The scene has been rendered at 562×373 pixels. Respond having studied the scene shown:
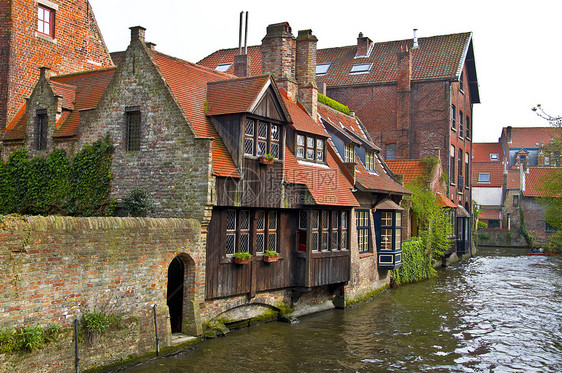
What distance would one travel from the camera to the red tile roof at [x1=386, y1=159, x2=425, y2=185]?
33.2 m

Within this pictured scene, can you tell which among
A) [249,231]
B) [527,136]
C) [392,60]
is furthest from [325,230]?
[527,136]

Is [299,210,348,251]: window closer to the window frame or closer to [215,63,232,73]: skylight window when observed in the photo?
the window frame

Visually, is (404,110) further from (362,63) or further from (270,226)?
(270,226)

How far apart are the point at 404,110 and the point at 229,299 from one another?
2784cm

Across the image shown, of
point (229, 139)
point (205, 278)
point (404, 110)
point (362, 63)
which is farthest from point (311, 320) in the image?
point (362, 63)

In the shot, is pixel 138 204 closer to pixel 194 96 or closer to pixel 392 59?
pixel 194 96

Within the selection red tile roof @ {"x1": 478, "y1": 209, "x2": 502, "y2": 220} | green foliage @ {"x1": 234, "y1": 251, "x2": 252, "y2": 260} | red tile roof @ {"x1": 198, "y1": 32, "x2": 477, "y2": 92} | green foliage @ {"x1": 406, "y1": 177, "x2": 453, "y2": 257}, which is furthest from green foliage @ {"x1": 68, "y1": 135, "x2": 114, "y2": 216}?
red tile roof @ {"x1": 478, "y1": 209, "x2": 502, "y2": 220}

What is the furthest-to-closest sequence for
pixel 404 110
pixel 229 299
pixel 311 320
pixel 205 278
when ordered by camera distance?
pixel 404 110, pixel 311 320, pixel 229 299, pixel 205 278

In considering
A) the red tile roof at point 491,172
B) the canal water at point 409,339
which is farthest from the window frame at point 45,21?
the red tile roof at point 491,172

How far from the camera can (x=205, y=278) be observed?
14.5 meters

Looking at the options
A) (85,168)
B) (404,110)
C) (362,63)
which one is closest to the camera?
(85,168)

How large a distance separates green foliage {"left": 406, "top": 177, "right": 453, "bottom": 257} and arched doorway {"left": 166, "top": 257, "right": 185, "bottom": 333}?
1856cm

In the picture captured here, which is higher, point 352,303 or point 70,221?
→ point 70,221

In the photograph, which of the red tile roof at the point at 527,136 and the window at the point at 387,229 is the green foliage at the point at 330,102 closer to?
the window at the point at 387,229
